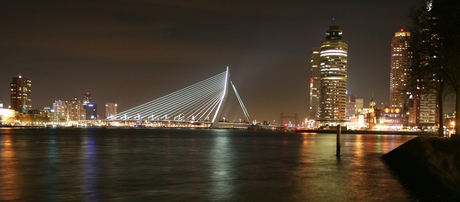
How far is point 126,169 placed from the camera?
98.3ft

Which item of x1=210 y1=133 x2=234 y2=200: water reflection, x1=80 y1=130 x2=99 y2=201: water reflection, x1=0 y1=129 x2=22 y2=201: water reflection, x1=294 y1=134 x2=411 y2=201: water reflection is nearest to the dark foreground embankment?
x1=294 y1=134 x2=411 y2=201: water reflection

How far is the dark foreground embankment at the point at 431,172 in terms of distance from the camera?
17.6m

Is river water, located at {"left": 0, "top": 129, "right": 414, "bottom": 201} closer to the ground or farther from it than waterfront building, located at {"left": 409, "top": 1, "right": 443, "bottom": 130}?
closer to the ground

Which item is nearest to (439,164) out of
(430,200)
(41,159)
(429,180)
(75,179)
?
(429,180)

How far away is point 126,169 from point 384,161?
18291mm

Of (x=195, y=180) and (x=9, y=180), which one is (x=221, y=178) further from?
(x=9, y=180)

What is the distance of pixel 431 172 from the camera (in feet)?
68.0

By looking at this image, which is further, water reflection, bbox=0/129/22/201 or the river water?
the river water

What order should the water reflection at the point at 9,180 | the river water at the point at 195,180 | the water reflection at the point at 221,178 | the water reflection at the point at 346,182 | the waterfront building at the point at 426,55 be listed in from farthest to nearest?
the waterfront building at the point at 426,55 → the water reflection at the point at 221,178 → the water reflection at the point at 346,182 → the river water at the point at 195,180 → the water reflection at the point at 9,180

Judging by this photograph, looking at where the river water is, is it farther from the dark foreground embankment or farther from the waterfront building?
the waterfront building

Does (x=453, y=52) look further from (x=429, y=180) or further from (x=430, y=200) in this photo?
(x=430, y=200)

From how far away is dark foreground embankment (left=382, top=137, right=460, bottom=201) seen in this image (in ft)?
57.9

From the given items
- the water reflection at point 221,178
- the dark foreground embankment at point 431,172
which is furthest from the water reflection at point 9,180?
the dark foreground embankment at point 431,172

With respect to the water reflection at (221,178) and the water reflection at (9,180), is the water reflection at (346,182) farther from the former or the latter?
the water reflection at (9,180)
